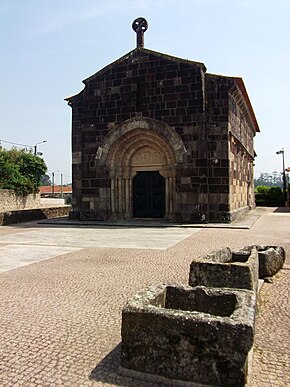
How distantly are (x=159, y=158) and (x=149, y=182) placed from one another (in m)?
1.24

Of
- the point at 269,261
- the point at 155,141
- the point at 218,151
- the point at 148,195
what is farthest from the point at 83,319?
the point at 148,195

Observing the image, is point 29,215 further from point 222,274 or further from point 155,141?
point 222,274

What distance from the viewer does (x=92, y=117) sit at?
1595 centimetres

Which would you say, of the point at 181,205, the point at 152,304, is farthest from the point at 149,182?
the point at 152,304

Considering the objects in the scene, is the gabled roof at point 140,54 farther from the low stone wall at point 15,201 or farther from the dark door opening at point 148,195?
the low stone wall at point 15,201

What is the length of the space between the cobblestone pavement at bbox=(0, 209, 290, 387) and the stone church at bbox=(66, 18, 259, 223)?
23.1 ft

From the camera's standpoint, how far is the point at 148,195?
52.7 ft

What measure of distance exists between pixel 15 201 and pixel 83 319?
23887 mm

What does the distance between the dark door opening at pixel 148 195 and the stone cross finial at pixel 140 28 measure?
6305 mm

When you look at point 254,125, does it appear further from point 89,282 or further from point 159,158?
point 89,282

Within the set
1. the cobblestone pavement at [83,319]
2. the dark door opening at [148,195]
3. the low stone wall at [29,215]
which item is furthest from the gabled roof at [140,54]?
the cobblestone pavement at [83,319]

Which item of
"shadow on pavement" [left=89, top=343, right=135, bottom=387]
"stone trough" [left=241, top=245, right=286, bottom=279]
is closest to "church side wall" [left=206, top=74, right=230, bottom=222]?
"stone trough" [left=241, top=245, right=286, bottom=279]

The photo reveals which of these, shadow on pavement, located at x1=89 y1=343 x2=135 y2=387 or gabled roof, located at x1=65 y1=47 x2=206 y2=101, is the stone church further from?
shadow on pavement, located at x1=89 y1=343 x2=135 y2=387

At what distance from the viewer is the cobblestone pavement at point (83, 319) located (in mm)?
2777
